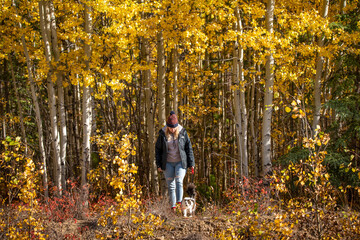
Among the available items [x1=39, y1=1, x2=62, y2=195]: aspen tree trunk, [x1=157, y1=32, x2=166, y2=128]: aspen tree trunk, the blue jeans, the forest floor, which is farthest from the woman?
[x1=39, y1=1, x2=62, y2=195]: aspen tree trunk

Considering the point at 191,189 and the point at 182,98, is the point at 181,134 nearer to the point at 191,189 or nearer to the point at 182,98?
the point at 191,189

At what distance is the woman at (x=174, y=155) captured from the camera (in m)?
5.57

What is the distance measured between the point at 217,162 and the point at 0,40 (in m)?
8.24

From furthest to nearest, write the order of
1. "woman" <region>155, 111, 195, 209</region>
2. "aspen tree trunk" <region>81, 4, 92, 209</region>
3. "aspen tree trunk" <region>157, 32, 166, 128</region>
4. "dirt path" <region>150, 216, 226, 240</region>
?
"aspen tree trunk" <region>157, 32, 166, 128</region>
"aspen tree trunk" <region>81, 4, 92, 209</region>
"woman" <region>155, 111, 195, 209</region>
"dirt path" <region>150, 216, 226, 240</region>

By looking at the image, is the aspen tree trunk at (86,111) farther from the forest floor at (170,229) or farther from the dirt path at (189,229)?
the dirt path at (189,229)

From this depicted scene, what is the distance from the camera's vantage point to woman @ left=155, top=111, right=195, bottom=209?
5574mm

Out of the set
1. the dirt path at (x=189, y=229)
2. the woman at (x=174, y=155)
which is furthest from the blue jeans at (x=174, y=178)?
the dirt path at (x=189, y=229)

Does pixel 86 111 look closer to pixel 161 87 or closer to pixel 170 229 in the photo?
pixel 161 87

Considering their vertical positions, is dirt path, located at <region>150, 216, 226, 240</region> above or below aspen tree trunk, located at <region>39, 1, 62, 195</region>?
below

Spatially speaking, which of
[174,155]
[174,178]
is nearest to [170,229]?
[174,178]

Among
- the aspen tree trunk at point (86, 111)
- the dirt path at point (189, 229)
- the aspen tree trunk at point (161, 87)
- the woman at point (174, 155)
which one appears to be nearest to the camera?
the dirt path at point (189, 229)

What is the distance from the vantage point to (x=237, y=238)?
13.5 ft

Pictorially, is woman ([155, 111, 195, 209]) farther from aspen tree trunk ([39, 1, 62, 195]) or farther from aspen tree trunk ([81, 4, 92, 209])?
aspen tree trunk ([39, 1, 62, 195])

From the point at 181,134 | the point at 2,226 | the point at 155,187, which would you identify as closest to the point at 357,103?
the point at 181,134
